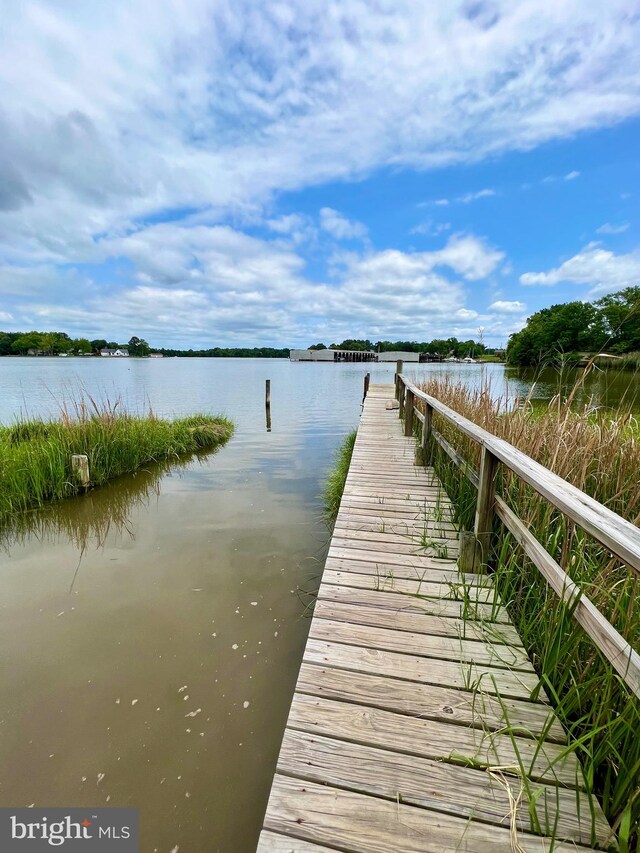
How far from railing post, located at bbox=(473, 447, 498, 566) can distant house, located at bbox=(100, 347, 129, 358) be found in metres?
101

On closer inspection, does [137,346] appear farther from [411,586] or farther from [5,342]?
[411,586]

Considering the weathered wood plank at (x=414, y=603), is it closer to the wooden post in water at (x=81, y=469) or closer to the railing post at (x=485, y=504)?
the railing post at (x=485, y=504)

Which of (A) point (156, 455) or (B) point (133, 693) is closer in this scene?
(B) point (133, 693)

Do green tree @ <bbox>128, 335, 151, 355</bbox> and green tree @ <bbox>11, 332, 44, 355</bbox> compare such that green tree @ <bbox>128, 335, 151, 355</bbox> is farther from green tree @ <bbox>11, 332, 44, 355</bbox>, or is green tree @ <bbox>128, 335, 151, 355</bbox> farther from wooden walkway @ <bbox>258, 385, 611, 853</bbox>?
wooden walkway @ <bbox>258, 385, 611, 853</bbox>

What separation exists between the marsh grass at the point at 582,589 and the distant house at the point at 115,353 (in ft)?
330

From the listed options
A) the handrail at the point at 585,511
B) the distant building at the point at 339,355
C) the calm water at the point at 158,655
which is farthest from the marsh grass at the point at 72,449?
the distant building at the point at 339,355

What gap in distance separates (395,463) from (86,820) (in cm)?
407

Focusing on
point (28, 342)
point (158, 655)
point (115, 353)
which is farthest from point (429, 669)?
point (115, 353)

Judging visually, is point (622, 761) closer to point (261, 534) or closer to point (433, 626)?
point (433, 626)

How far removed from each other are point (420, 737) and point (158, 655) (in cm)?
206

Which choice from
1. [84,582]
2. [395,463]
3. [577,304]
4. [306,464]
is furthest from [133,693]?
[577,304]

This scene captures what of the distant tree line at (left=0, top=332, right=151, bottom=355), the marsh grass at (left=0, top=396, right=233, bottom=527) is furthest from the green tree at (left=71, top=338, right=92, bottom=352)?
the marsh grass at (left=0, top=396, right=233, bottom=527)

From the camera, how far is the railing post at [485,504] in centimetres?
224

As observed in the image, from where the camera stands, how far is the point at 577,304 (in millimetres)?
37188
